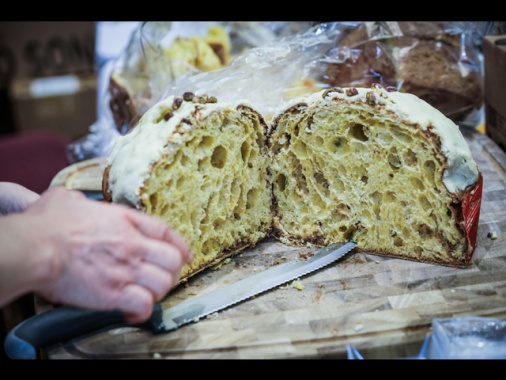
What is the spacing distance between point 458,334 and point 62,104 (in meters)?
4.12

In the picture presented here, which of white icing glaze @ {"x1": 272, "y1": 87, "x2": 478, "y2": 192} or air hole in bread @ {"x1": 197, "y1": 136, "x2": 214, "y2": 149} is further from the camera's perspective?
air hole in bread @ {"x1": 197, "y1": 136, "x2": 214, "y2": 149}

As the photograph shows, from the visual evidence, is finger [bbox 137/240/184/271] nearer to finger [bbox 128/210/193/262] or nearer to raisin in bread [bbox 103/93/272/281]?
finger [bbox 128/210/193/262]

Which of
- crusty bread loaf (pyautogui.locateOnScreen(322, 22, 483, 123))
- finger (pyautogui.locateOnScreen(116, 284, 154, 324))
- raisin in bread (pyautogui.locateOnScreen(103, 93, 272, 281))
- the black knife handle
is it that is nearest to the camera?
finger (pyautogui.locateOnScreen(116, 284, 154, 324))

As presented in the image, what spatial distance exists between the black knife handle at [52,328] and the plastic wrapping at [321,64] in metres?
1.30

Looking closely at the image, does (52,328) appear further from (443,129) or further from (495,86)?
(495,86)

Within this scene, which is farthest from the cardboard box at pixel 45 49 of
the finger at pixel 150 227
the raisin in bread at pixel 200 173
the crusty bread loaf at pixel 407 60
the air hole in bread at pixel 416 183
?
the finger at pixel 150 227

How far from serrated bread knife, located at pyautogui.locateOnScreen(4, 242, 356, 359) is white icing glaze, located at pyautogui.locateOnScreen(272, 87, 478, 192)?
54 centimetres

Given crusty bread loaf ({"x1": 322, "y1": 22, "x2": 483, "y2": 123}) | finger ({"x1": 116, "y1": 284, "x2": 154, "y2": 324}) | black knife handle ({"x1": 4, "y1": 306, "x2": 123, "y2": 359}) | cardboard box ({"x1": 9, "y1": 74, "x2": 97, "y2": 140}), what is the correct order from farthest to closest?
cardboard box ({"x1": 9, "y1": 74, "x2": 97, "y2": 140})
crusty bread loaf ({"x1": 322, "y1": 22, "x2": 483, "y2": 123})
black knife handle ({"x1": 4, "y1": 306, "x2": 123, "y2": 359})
finger ({"x1": 116, "y1": 284, "x2": 154, "y2": 324})

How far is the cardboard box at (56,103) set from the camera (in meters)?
5.16

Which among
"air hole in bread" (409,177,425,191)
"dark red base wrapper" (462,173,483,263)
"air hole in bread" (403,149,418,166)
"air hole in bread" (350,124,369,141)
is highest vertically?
"air hole in bread" (350,124,369,141)

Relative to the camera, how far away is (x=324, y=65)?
10.7 feet

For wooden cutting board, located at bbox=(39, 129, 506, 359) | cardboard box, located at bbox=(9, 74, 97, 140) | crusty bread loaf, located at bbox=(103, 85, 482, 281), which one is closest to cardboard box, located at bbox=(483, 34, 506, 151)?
wooden cutting board, located at bbox=(39, 129, 506, 359)

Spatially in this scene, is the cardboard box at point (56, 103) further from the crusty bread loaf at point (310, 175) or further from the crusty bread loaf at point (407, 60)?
the crusty bread loaf at point (310, 175)

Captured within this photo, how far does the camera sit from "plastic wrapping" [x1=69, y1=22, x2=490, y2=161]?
311 cm
